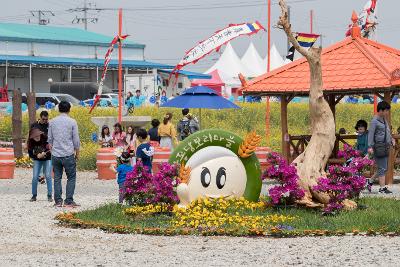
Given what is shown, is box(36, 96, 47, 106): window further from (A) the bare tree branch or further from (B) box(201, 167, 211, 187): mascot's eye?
(B) box(201, 167, 211, 187): mascot's eye

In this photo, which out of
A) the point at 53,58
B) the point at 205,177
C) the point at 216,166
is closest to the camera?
the point at 205,177

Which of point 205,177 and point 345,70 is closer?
point 205,177

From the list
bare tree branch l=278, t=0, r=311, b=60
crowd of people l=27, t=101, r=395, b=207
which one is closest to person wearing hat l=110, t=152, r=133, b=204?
crowd of people l=27, t=101, r=395, b=207

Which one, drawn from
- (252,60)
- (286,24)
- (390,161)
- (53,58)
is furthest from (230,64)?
(286,24)

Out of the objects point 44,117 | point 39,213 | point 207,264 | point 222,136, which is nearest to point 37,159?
point 44,117

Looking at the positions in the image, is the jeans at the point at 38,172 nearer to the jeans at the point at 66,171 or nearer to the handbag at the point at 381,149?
the jeans at the point at 66,171

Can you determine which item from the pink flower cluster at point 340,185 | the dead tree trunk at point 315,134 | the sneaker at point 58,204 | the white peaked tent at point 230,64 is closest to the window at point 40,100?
the white peaked tent at point 230,64

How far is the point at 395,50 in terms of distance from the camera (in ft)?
84.4

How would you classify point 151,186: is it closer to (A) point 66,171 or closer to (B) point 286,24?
(A) point 66,171

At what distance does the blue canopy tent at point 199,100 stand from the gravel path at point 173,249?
12.4 metres

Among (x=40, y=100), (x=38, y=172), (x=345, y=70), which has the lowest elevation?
(x=38, y=172)

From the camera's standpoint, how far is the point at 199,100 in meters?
28.1

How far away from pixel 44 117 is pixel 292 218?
656 centimetres

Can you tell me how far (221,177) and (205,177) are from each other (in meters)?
0.30
